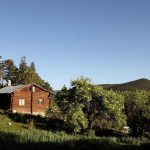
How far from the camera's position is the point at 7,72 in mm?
109688

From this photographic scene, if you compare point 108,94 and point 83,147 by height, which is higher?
point 108,94

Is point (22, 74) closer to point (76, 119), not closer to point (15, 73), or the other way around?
point (15, 73)

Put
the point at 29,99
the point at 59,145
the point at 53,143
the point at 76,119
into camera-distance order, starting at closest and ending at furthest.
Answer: the point at 59,145, the point at 53,143, the point at 76,119, the point at 29,99

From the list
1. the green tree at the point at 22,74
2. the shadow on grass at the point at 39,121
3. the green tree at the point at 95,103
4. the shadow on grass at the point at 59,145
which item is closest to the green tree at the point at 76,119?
the green tree at the point at 95,103

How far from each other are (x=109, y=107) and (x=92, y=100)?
2489mm

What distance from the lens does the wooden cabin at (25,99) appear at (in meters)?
70.6

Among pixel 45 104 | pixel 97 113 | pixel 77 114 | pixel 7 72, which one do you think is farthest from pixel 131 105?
pixel 7 72

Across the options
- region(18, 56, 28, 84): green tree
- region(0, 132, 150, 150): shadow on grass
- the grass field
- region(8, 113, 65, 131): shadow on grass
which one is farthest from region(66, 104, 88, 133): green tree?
region(18, 56, 28, 84): green tree

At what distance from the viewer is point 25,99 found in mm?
72375

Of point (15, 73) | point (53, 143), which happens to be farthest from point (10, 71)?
point (53, 143)

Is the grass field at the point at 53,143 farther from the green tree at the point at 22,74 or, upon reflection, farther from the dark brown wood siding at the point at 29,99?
the green tree at the point at 22,74

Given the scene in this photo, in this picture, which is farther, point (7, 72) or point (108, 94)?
point (7, 72)

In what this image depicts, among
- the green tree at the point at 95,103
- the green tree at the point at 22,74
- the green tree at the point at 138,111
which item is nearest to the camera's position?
the green tree at the point at 95,103

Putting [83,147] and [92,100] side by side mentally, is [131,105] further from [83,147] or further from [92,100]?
[83,147]
